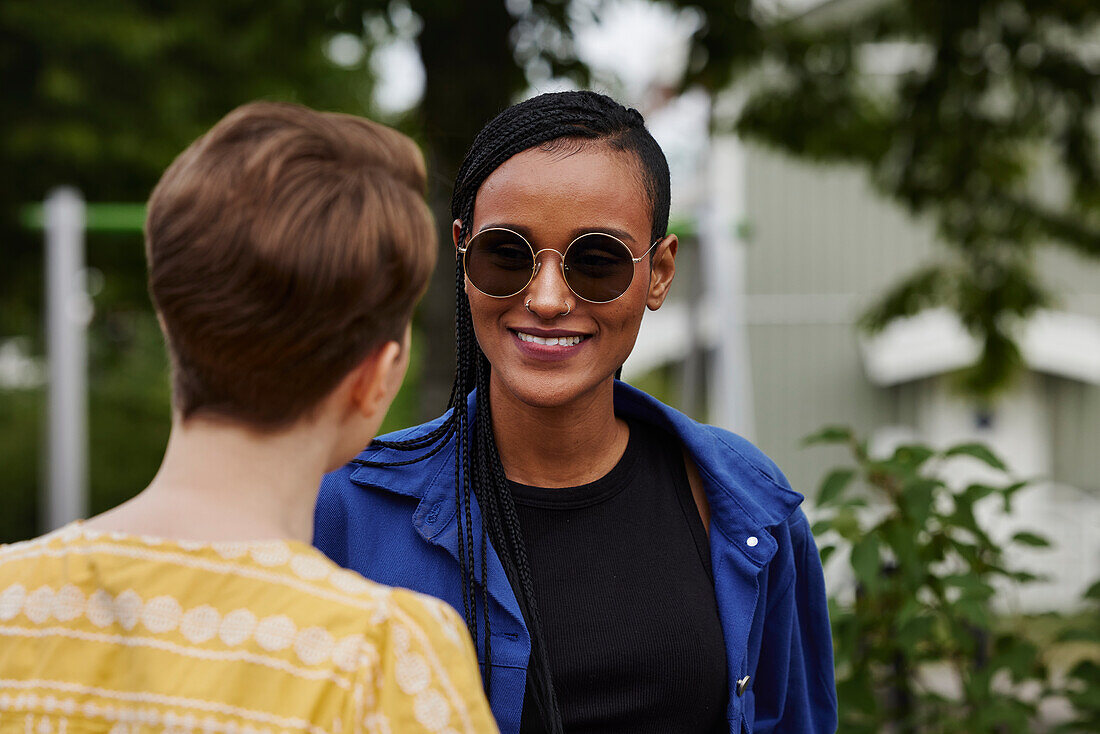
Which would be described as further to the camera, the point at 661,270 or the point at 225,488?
the point at 661,270

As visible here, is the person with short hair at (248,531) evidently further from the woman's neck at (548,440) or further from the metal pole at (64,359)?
the metal pole at (64,359)

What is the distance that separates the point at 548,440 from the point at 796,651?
0.64 metres

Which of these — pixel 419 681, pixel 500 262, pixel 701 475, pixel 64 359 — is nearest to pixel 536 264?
pixel 500 262

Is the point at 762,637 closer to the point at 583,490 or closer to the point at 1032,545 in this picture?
the point at 583,490

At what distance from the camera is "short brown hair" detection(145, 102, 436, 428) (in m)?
1.06

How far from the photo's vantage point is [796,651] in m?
2.04

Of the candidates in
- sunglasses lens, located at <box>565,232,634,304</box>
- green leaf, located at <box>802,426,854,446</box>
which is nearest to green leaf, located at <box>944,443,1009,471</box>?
green leaf, located at <box>802,426,854,446</box>

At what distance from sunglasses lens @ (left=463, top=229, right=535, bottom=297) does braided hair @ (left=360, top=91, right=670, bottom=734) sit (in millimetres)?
129

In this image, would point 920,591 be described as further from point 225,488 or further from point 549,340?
point 225,488

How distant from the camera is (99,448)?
10516 millimetres

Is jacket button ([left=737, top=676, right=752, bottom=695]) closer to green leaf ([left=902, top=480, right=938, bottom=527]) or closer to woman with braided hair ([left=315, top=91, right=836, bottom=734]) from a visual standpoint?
woman with braided hair ([left=315, top=91, right=836, bottom=734])

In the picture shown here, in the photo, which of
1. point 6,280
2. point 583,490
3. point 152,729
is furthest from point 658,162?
point 6,280

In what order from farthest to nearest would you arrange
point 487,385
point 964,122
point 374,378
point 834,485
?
point 964,122 → point 834,485 → point 487,385 → point 374,378

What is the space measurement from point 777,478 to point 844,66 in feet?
14.1
